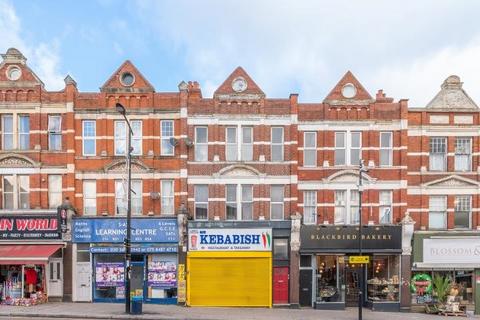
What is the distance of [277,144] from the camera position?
24.0 meters

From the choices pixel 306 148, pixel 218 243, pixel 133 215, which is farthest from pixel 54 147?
pixel 306 148

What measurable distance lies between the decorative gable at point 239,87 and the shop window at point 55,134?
9342 mm

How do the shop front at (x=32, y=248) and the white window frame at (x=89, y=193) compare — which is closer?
the shop front at (x=32, y=248)

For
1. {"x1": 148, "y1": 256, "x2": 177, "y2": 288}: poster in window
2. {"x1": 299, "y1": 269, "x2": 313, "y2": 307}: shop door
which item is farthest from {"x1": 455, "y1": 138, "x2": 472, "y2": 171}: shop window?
{"x1": 148, "y1": 256, "x2": 177, "y2": 288}: poster in window

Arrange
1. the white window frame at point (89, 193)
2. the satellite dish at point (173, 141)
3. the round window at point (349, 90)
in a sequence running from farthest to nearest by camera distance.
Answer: the round window at point (349, 90) → the white window frame at point (89, 193) → the satellite dish at point (173, 141)

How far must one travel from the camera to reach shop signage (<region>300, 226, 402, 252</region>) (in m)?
23.1

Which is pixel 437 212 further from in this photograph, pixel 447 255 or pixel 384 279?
pixel 384 279

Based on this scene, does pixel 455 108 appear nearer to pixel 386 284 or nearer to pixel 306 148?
pixel 306 148

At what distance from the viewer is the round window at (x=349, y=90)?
2412 cm

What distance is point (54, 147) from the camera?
23.9 meters

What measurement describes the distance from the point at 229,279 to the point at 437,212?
505 inches

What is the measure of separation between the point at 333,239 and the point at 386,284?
400cm

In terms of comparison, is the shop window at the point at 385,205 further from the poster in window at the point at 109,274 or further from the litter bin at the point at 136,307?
the poster in window at the point at 109,274

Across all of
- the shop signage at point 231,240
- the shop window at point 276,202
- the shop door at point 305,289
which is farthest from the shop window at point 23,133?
the shop door at point 305,289
